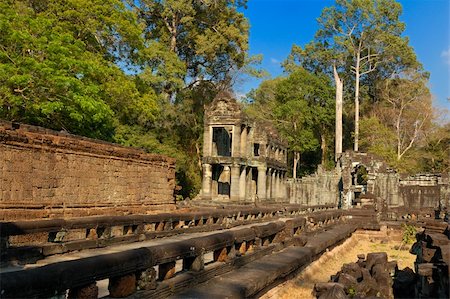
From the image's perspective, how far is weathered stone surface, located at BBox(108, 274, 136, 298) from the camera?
13.4ft

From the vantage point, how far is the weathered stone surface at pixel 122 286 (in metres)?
4.07

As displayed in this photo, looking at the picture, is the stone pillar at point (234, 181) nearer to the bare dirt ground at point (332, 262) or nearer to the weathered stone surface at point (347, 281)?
the bare dirt ground at point (332, 262)

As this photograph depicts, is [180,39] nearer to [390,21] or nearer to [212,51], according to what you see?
[212,51]

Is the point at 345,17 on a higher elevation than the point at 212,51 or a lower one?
higher

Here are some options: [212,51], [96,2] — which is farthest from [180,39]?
[96,2]

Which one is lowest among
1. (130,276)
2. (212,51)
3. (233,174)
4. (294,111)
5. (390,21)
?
(130,276)

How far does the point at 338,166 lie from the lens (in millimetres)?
33062

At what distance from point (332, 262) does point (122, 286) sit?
7.85 metres

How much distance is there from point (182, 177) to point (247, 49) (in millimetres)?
12820

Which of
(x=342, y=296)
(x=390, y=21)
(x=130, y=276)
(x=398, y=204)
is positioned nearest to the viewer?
→ (x=130, y=276)

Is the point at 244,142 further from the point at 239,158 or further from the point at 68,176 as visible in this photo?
the point at 68,176

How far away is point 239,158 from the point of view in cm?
3078

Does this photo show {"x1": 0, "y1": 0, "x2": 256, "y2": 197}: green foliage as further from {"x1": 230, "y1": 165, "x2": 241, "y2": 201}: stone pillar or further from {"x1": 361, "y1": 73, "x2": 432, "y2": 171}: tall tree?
{"x1": 361, "y1": 73, "x2": 432, "y2": 171}: tall tree

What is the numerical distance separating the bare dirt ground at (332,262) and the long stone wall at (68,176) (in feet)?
23.5
